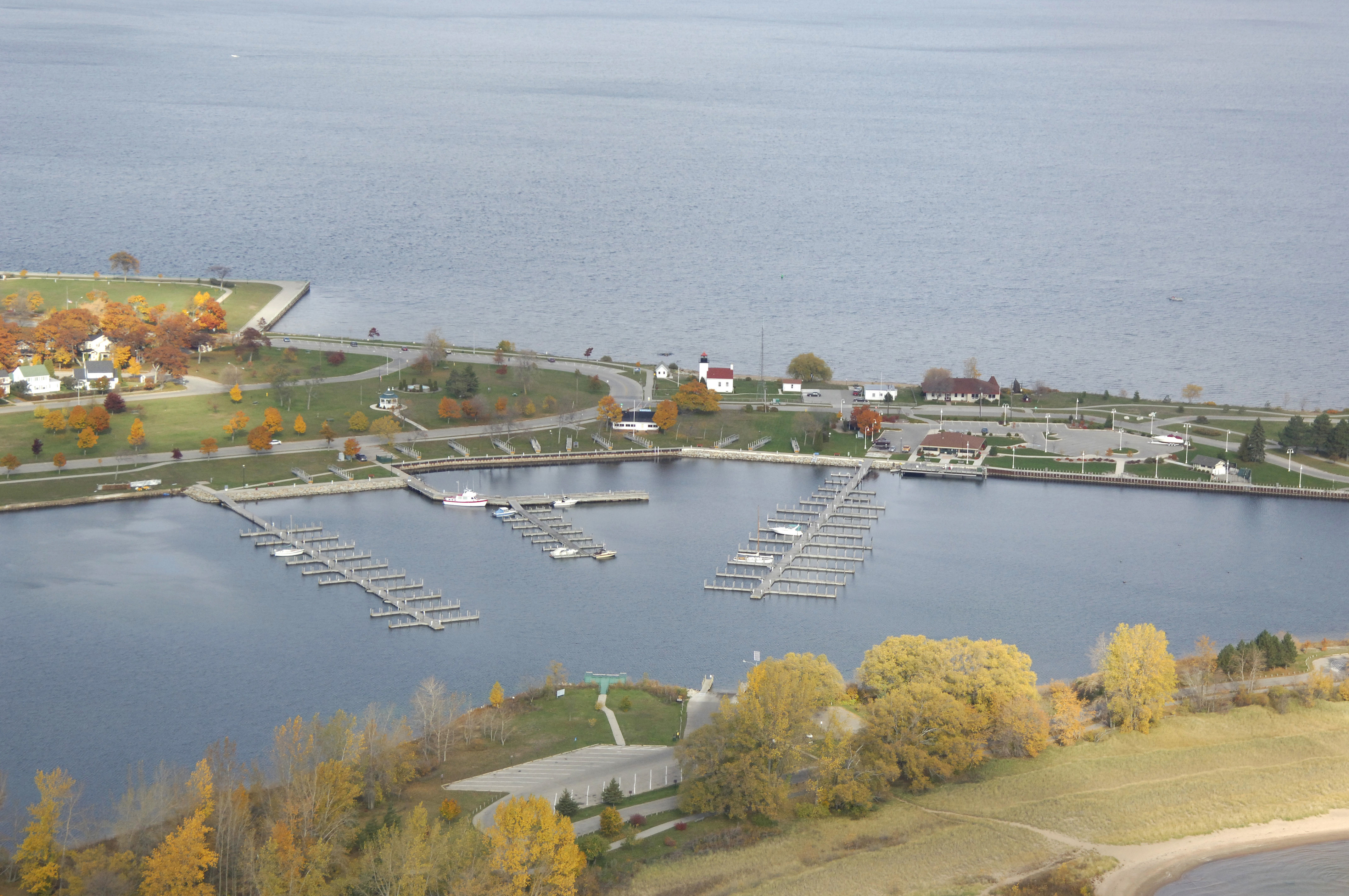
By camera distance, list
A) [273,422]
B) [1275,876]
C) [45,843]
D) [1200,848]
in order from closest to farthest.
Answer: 1. [45,843]
2. [1275,876]
3. [1200,848]
4. [273,422]

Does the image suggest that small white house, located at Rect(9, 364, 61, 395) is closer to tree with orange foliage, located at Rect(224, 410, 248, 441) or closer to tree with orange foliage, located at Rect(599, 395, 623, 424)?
tree with orange foliage, located at Rect(224, 410, 248, 441)

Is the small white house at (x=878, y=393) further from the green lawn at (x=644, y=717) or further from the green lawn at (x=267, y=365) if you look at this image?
the green lawn at (x=644, y=717)

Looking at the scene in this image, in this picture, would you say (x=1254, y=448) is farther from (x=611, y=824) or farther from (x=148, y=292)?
(x=148, y=292)

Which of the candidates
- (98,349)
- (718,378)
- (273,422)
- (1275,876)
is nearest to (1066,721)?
(1275,876)

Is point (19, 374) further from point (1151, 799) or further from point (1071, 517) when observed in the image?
point (1151, 799)

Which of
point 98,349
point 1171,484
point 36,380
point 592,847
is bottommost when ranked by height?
point 592,847

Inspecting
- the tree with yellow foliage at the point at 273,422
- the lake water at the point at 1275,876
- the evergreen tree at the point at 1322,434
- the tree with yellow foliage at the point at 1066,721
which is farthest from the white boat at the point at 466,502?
the evergreen tree at the point at 1322,434

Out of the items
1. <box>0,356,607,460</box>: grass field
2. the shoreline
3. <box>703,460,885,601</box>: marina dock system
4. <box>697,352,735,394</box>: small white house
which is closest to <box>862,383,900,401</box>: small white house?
<box>697,352,735,394</box>: small white house
